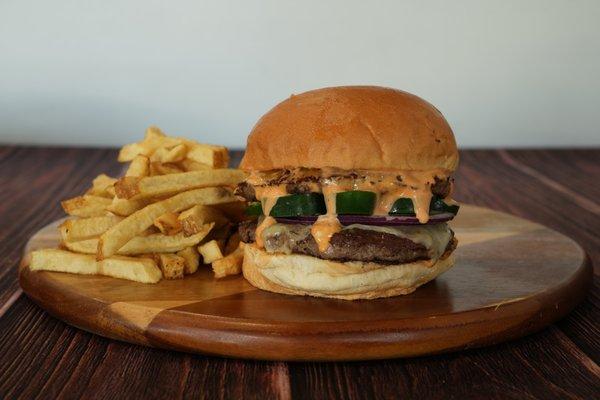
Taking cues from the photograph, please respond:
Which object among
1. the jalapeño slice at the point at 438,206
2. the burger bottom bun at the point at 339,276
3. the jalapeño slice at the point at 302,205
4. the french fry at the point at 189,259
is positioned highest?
the jalapeño slice at the point at 302,205

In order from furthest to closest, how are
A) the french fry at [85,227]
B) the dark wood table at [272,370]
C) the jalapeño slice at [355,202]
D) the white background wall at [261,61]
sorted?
the white background wall at [261,61]
the french fry at [85,227]
the jalapeño slice at [355,202]
the dark wood table at [272,370]

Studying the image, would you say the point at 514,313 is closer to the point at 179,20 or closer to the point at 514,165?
the point at 514,165

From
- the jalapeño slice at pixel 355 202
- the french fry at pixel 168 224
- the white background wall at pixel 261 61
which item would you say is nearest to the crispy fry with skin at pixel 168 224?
the french fry at pixel 168 224

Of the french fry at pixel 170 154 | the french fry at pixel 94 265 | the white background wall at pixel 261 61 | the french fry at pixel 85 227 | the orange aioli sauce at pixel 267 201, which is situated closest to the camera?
the orange aioli sauce at pixel 267 201

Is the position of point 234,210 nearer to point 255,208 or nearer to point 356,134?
point 255,208

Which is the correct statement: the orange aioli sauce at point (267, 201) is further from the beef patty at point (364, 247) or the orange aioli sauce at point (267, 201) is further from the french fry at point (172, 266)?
the french fry at point (172, 266)

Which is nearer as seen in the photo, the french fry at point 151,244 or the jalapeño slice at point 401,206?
the jalapeño slice at point 401,206

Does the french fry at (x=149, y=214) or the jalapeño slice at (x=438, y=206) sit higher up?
the jalapeño slice at (x=438, y=206)
